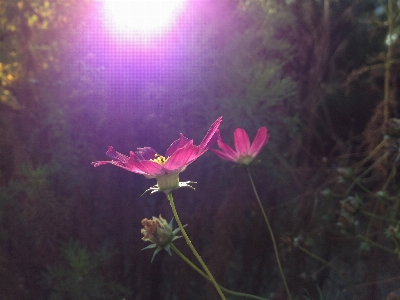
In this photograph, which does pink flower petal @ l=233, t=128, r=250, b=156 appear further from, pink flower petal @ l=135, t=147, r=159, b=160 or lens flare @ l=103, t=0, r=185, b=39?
lens flare @ l=103, t=0, r=185, b=39

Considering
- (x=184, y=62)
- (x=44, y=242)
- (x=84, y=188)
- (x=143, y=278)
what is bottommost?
(x=143, y=278)

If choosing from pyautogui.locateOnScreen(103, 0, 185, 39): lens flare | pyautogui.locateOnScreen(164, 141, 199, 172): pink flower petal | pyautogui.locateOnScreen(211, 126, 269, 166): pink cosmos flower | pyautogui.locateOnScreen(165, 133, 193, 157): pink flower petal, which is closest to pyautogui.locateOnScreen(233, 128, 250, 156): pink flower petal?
pyautogui.locateOnScreen(211, 126, 269, 166): pink cosmos flower

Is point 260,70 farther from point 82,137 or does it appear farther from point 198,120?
point 82,137

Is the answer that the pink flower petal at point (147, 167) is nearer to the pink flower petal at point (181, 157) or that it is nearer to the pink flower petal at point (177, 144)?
the pink flower petal at point (181, 157)

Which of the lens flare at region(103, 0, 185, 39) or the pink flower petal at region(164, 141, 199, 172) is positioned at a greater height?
the lens flare at region(103, 0, 185, 39)

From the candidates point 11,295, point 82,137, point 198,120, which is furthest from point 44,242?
point 198,120

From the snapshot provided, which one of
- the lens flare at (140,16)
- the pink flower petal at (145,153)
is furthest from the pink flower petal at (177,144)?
the lens flare at (140,16)

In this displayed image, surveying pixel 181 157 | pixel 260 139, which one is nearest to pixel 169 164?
pixel 181 157

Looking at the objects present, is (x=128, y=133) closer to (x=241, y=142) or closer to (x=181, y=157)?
(x=241, y=142)

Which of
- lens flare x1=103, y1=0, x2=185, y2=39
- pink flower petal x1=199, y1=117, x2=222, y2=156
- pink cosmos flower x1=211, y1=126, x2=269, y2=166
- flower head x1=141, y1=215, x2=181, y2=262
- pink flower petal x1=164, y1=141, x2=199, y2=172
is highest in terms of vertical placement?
lens flare x1=103, y1=0, x2=185, y2=39

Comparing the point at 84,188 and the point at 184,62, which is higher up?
Answer: the point at 184,62
